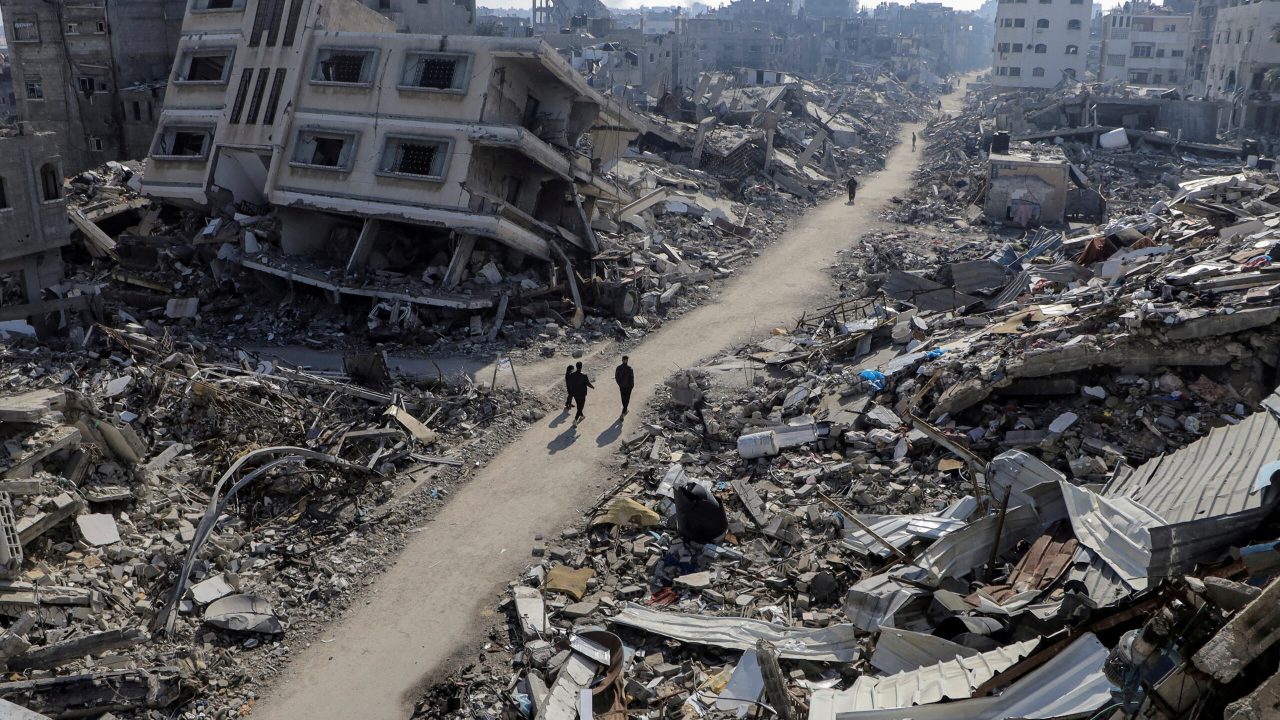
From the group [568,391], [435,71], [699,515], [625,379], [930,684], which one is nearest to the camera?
[930,684]

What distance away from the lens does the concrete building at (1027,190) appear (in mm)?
32156

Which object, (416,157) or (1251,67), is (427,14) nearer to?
(416,157)

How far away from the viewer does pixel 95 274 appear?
24594 mm

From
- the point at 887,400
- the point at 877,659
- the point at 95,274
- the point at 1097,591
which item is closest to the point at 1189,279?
the point at 887,400

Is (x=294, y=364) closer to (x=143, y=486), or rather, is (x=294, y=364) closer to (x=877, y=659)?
(x=143, y=486)

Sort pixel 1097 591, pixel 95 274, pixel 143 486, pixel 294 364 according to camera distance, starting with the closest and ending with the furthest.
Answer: pixel 1097 591 → pixel 143 486 → pixel 294 364 → pixel 95 274

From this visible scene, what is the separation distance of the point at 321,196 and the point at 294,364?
5.92 metres

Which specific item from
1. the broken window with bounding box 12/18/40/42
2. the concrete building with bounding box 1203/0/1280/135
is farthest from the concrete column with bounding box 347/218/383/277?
the concrete building with bounding box 1203/0/1280/135

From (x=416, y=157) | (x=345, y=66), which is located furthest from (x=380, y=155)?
(x=345, y=66)

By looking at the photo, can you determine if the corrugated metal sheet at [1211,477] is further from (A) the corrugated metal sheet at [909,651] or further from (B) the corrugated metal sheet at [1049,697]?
(A) the corrugated metal sheet at [909,651]

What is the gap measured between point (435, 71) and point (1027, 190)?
785 inches

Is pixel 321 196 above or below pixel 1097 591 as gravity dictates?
above

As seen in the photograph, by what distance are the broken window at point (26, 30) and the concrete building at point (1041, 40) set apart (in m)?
62.5

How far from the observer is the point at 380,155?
23.2 meters
